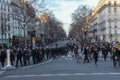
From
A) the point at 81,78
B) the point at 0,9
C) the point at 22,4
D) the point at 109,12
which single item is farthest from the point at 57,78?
the point at 109,12

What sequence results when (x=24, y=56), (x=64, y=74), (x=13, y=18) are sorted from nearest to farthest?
(x=64, y=74)
(x=24, y=56)
(x=13, y=18)

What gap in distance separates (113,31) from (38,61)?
10641cm

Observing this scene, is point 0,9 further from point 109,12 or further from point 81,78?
point 81,78

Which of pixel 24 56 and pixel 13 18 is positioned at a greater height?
pixel 13 18

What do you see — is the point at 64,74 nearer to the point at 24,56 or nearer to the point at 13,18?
the point at 24,56

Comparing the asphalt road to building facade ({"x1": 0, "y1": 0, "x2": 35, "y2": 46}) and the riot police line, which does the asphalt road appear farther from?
building facade ({"x1": 0, "y1": 0, "x2": 35, "y2": 46})

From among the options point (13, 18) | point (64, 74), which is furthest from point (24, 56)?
point (13, 18)

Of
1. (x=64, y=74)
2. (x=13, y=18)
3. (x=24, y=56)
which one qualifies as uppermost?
(x=13, y=18)

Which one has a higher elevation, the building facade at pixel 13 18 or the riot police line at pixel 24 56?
the building facade at pixel 13 18

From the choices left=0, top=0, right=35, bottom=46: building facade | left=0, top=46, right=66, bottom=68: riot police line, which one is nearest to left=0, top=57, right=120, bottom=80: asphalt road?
left=0, top=46, right=66, bottom=68: riot police line

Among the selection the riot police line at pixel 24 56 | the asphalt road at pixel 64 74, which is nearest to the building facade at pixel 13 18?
the riot police line at pixel 24 56

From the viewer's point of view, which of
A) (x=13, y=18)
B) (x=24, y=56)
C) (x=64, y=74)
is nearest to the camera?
(x=64, y=74)

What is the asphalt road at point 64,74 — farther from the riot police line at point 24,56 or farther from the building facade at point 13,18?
the building facade at point 13,18

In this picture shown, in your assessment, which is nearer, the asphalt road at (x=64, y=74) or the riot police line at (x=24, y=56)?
the asphalt road at (x=64, y=74)
